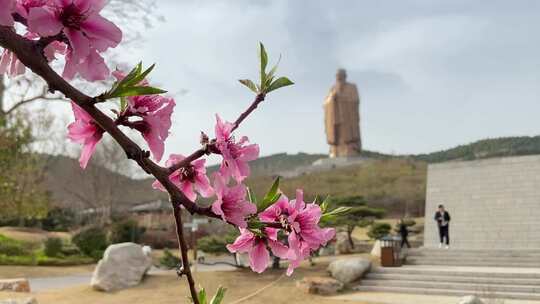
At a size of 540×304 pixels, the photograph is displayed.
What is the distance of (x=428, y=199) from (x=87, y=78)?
1931 centimetres

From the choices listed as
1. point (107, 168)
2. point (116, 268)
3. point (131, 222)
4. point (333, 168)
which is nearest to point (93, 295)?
point (116, 268)

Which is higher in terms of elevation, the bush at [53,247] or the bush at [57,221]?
the bush at [57,221]

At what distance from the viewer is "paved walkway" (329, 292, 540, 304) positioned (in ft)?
34.4

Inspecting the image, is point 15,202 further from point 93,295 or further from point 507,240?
point 507,240

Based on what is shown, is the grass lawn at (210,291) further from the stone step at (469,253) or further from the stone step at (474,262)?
the stone step at (469,253)

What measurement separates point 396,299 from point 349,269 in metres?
1.98

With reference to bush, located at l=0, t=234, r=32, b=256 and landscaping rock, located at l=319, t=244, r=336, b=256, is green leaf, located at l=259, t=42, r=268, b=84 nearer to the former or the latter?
landscaping rock, located at l=319, t=244, r=336, b=256

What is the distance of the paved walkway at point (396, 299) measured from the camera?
10.5m

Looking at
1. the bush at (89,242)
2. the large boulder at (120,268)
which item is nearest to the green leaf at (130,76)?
the large boulder at (120,268)

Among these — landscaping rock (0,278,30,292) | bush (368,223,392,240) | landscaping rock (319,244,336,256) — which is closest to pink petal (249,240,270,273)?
landscaping rock (0,278,30,292)

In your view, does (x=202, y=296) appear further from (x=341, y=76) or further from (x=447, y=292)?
(x=341, y=76)

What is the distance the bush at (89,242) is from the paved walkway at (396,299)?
1326 centimetres

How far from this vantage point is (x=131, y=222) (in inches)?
1001

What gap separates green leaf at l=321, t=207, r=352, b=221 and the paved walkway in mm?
9940
